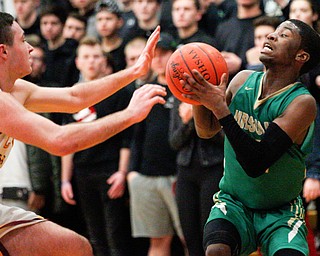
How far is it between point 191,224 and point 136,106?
80.5 inches

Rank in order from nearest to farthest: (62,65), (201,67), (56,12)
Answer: (201,67)
(62,65)
(56,12)

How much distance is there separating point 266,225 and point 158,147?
9.14 feet

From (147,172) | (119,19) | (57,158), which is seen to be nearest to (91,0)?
(119,19)

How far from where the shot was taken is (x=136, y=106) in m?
5.09

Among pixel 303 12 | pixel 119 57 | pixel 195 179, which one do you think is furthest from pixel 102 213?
pixel 303 12

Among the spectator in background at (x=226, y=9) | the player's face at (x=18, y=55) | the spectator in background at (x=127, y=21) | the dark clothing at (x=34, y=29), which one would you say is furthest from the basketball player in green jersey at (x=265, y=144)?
the dark clothing at (x=34, y=29)

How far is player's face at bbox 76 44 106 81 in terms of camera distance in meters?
7.91

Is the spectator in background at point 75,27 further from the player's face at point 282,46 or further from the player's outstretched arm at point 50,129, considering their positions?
the player's face at point 282,46

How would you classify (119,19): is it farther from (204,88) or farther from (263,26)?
(204,88)

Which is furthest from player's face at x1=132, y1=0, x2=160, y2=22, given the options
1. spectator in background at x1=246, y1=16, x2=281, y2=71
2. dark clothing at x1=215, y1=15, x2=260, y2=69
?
spectator in background at x1=246, y1=16, x2=281, y2=71

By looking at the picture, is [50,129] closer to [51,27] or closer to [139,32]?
[139,32]

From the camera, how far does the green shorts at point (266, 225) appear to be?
4797mm

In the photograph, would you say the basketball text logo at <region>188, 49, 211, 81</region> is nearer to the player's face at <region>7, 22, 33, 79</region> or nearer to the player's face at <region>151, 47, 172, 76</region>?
the player's face at <region>7, 22, 33, 79</region>

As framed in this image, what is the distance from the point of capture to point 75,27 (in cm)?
936
